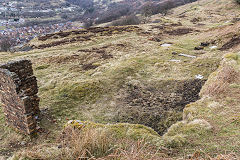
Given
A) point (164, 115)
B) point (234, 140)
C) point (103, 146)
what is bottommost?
point (164, 115)

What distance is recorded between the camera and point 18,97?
7953 millimetres

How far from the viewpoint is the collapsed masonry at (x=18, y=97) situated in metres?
7.94

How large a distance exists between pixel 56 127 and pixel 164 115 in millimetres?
6191

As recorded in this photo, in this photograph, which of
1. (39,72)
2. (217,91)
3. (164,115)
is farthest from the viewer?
(39,72)

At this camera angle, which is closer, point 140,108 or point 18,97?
point 18,97

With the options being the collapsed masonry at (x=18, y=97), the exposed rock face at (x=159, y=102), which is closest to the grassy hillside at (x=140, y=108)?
the exposed rock face at (x=159, y=102)

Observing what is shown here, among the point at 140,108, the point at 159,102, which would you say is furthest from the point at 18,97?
the point at 159,102

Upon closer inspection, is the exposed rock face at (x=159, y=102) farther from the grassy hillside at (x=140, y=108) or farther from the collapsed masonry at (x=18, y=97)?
the collapsed masonry at (x=18, y=97)

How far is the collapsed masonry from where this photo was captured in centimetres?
794

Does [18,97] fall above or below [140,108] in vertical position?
above

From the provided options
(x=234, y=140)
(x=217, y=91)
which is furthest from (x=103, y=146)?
(x=217, y=91)

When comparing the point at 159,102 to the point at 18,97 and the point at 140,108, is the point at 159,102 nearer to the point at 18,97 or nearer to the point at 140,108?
the point at 140,108

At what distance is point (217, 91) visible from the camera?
9.27 m

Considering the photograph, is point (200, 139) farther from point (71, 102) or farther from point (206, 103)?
point (71, 102)
